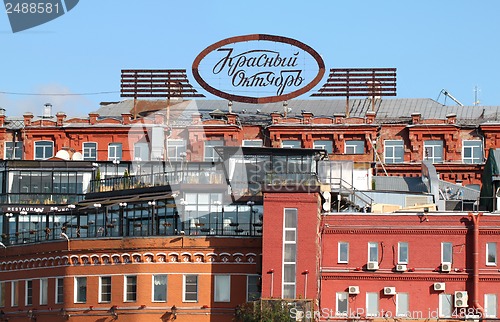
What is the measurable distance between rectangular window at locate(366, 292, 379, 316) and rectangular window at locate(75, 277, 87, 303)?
1645cm

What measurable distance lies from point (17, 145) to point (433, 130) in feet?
107

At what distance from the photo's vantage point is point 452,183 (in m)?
117

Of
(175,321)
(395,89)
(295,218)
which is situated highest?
(395,89)

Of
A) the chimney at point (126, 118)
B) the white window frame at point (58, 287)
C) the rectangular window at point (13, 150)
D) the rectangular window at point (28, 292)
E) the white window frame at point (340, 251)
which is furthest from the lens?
the rectangular window at point (13, 150)

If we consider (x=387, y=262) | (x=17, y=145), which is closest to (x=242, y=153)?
(x=387, y=262)

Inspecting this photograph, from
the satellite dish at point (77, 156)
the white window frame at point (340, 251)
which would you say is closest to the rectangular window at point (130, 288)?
the white window frame at point (340, 251)

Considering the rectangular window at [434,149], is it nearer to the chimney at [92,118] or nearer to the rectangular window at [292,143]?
the rectangular window at [292,143]

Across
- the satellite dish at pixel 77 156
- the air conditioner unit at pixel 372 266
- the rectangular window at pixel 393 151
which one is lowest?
the air conditioner unit at pixel 372 266

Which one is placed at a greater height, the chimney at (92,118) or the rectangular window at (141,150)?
the chimney at (92,118)

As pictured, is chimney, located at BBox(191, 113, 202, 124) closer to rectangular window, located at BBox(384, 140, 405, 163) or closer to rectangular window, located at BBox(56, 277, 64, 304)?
rectangular window, located at BBox(384, 140, 405, 163)

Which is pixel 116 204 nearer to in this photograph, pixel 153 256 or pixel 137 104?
pixel 153 256

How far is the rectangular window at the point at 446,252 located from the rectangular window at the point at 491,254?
2011 millimetres

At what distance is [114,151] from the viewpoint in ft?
407

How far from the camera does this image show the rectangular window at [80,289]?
93.4 meters
